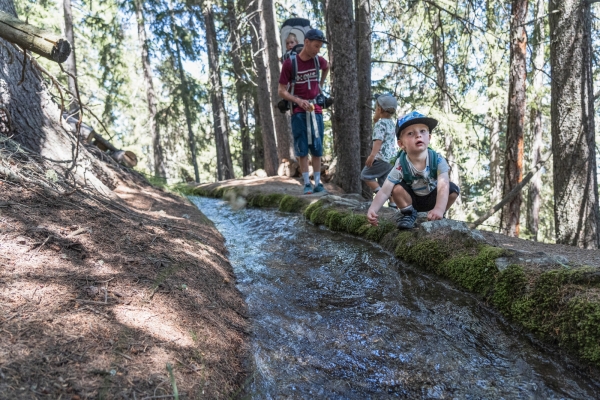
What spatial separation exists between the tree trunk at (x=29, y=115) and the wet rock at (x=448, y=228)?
133 inches

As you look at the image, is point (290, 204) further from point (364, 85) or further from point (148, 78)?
point (148, 78)

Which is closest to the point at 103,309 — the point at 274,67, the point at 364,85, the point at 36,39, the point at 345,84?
the point at 36,39

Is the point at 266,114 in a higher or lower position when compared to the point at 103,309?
higher

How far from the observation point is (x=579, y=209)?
591 cm

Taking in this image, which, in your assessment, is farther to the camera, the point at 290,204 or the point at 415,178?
the point at 290,204

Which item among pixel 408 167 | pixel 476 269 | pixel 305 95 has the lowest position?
pixel 476 269

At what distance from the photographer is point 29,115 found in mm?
4348

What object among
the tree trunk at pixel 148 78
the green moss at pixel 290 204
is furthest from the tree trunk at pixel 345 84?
the tree trunk at pixel 148 78

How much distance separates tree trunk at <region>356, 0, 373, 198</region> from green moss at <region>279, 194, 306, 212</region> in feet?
6.54

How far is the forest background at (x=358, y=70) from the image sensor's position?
7.14 m

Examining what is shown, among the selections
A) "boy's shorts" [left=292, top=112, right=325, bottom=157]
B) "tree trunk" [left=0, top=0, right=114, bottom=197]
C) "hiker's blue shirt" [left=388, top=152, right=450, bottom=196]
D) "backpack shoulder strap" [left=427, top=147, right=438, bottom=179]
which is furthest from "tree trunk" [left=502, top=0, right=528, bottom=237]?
"tree trunk" [left=0, top=0, right=114, bottom=197]

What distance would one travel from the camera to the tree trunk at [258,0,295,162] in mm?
10922

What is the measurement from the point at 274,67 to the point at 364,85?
392 cm

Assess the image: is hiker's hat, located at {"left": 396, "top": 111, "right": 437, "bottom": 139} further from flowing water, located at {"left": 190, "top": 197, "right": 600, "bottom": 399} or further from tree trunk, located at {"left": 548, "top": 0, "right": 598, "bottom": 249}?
tree trunk, located at {"left": 548, "top": 0, "right": 598, "bottom": 249}
